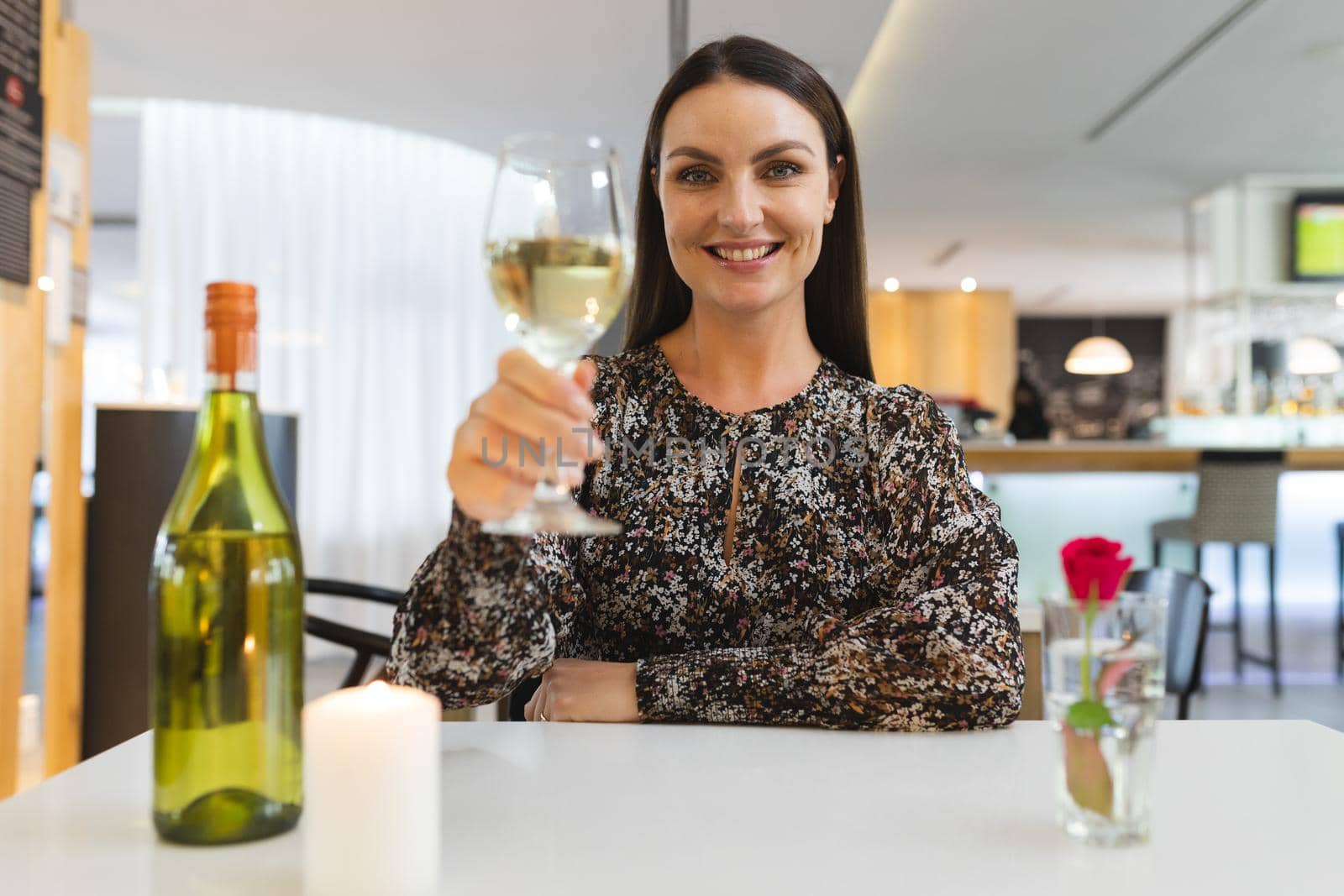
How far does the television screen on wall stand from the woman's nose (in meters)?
6.78

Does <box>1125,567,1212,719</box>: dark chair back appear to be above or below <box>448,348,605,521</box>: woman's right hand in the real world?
below

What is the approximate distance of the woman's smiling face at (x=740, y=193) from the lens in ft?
4.05

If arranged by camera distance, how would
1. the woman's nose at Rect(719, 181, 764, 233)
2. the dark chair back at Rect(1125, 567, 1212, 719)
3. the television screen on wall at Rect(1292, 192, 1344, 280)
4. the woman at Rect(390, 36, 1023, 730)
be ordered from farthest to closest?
1. the television screen on wall at Rect(1292, 192, 1344, 280)
2. the dark chair back at Rect(1125, 567, 1212, 719)
3. the woman's nose at Rect(719, 181, 764, 233)
4. the woman at Rect(390, 36, 1023, 730)

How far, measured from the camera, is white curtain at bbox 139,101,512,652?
5.52 metres

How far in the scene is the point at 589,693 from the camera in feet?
3.51

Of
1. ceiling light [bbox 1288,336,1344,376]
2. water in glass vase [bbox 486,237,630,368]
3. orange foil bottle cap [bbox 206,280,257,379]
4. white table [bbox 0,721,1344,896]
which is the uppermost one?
ceiling light [bbox 1288,336,1344,376]

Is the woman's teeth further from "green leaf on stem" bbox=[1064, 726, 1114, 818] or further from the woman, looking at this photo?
"green leaf on stem" bbox=[1064, 726, 1114, 818]

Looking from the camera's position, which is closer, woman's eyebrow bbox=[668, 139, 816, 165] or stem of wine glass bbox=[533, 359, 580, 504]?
stem of wine glass bbox=[533, 359, 580, 504]

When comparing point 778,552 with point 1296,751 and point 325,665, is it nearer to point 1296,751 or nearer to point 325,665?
point 1296,751

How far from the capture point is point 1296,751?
876 mm

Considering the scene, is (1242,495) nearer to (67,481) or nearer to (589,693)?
(589,693)

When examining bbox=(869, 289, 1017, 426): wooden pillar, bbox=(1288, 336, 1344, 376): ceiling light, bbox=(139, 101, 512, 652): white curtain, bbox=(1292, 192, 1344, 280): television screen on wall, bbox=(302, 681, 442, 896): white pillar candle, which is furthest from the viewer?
bbox=(869, 289, 1017, 426): wooden pillar

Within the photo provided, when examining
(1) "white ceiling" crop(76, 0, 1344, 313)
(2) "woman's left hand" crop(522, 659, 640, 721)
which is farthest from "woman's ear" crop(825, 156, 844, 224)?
(1) "white ceiling" crop(76, 0, 1344, 313)

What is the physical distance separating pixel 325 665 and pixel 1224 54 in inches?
204
